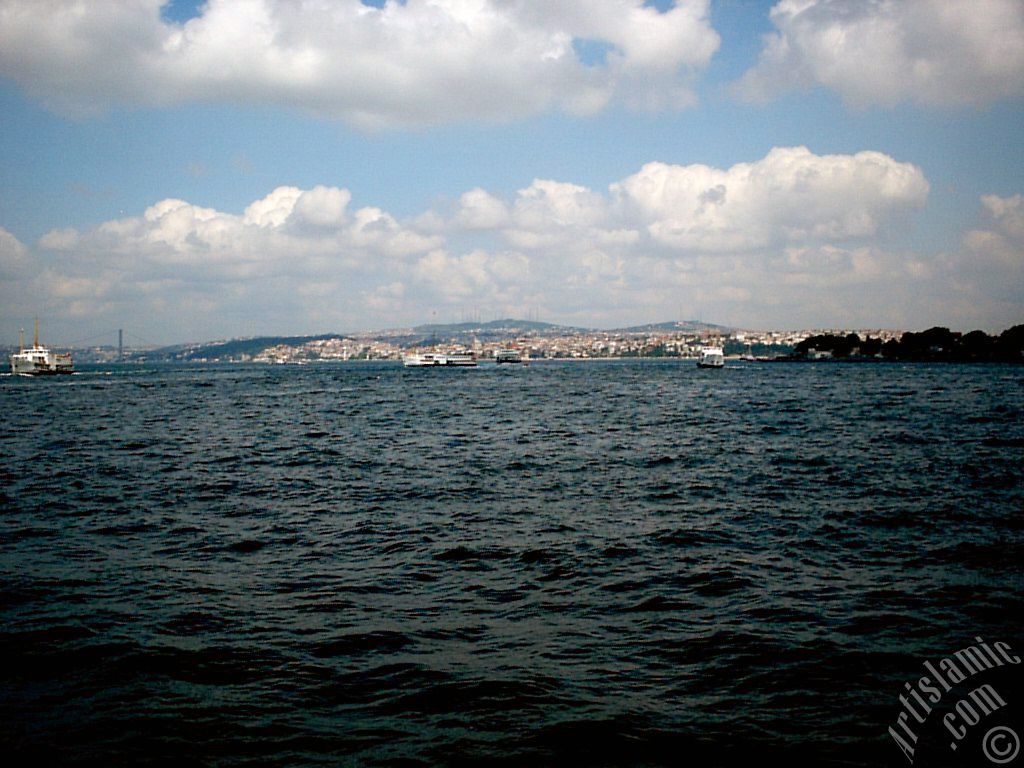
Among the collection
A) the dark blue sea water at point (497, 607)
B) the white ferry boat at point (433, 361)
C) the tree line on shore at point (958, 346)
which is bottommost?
the dark blue sea water at point (497, 607)

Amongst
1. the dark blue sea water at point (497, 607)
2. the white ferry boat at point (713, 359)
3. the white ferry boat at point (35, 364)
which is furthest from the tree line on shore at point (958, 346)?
the white ferry boat at point (35, 364)

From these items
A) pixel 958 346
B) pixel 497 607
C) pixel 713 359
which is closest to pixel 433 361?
pixel 713 359

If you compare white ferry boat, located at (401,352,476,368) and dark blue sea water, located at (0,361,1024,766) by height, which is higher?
white ferry boat, located at (401,352,476,368)

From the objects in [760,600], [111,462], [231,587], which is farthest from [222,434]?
[760,600]

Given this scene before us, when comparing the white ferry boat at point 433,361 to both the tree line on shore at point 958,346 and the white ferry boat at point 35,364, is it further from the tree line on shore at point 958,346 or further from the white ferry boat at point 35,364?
the tree line on shore at point 958,346

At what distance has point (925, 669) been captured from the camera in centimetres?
849

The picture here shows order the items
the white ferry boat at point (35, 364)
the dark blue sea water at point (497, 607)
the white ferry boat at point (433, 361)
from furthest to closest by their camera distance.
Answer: the white ferry boat at point (433, 361), the white ferry boat at point (35, 364), the dark blue sea water at point (497, 607)

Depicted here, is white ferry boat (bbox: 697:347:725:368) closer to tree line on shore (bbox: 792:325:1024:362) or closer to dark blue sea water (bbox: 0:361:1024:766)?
tree line on shore (bbox: 792:325:1024:362)

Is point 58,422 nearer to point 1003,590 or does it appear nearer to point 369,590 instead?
point 369,590

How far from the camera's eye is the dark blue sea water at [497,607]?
281 inches

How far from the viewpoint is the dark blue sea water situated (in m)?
7.13

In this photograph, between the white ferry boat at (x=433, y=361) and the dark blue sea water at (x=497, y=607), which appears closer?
the dark blue sea water at (x=497, y=607)

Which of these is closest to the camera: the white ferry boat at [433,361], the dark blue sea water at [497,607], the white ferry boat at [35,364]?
the dark blue sea water at [497,607]

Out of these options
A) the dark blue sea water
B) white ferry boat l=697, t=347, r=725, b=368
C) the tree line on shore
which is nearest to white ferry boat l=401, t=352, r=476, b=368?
white ferry boat l=697, t=347, r=725, b=368
